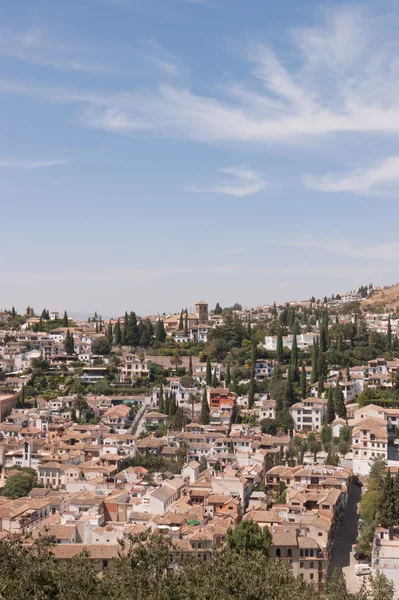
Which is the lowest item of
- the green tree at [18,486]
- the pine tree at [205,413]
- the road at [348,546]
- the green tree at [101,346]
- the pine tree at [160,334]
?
the road at [348,546]

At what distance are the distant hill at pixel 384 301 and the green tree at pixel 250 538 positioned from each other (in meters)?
53.7

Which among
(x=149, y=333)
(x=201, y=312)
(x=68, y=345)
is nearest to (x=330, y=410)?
(x=149, y=333)

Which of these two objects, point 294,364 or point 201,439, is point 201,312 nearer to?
point 294,364

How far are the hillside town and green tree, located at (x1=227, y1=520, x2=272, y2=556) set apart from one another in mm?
437

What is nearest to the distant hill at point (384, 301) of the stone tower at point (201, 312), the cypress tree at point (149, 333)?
the stone tower at point (201, 312)

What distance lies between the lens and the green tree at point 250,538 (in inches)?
949

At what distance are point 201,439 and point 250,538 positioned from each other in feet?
45.4

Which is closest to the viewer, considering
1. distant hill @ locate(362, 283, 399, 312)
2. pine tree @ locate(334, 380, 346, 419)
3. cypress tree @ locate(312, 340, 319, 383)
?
pine tree @ locate(334, 380, 346, 419)

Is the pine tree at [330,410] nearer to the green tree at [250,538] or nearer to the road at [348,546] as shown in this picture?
the road at [348,546]

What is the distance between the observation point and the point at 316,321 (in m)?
67.1

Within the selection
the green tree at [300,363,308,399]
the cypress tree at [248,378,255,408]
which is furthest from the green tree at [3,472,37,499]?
the green tree at [300,363,308,399]

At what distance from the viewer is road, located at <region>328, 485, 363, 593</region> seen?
81.2ft

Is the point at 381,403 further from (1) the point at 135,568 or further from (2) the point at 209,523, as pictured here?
(1) the point at 135,568

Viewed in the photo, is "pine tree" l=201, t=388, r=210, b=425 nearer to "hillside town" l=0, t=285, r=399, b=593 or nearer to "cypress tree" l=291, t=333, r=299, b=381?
"hillside town" l=0, t=285, r=399, b=593
